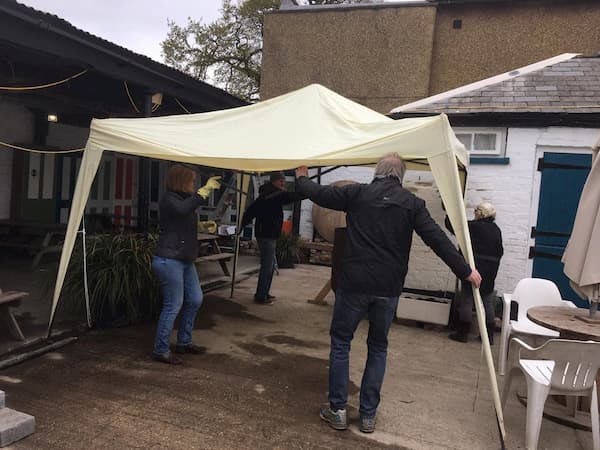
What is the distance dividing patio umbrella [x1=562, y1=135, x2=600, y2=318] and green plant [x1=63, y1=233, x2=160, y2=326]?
150 inches

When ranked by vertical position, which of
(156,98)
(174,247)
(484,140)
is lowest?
(174,247)

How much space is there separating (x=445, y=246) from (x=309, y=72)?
9.49 m

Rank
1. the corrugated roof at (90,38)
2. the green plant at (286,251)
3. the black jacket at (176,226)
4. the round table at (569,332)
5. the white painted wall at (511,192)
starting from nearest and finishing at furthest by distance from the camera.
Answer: the round table at (569,332) < the black jacket at (176,226) < the corrugated roof at (90,38) < the white painted wall at (511,192) < the green plant at (286,251)

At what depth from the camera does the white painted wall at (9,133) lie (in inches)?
315

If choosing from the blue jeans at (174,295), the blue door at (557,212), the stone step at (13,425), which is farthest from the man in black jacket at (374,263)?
the blue door at (557,212)

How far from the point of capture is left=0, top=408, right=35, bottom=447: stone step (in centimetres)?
271

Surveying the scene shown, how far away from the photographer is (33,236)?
26.6 feet

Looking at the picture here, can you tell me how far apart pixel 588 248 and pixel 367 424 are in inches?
77.3

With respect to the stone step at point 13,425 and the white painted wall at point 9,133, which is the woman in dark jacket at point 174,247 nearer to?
the stone step at point 13,425

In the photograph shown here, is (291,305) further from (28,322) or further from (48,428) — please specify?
(48,428)

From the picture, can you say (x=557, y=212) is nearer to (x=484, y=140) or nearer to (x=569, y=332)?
(x=484, y=140)

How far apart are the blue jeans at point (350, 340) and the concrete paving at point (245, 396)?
218 mm

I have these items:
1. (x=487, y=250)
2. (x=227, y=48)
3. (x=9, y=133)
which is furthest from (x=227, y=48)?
(x=487, y=250)

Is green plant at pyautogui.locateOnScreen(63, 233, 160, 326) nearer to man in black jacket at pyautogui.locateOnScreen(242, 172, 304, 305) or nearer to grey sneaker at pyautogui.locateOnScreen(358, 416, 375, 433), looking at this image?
man in black jacket at pyautogui.locateOnScreen(242, 172, 304, 305)
